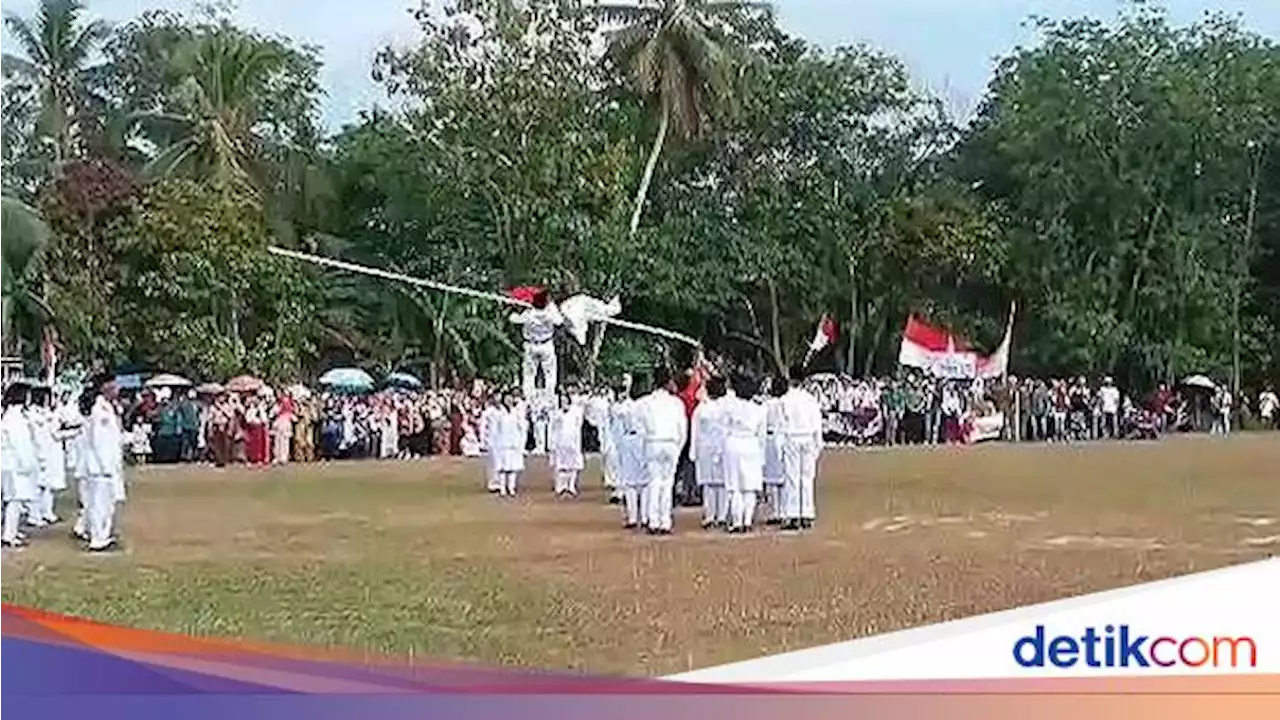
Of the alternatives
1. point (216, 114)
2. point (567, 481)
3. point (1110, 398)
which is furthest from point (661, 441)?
point (216, 114)

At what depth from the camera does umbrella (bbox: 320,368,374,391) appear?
10.9 feet

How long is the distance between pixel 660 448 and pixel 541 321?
1804mm

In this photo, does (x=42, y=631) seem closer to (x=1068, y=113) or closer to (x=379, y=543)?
(x=379, y=543)

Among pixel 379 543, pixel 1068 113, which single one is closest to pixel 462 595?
pixel 379 543

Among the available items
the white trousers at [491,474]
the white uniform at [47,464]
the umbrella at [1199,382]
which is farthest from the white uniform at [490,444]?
the umbrella at [1199,382]

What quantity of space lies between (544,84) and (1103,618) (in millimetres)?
1342

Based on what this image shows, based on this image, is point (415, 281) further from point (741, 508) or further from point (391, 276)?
point (741, 508)

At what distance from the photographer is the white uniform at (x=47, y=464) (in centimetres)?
354

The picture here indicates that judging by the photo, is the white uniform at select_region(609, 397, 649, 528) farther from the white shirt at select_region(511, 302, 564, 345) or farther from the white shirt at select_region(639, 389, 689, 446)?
the white shirt at select_region(511, 302, 564, 345)

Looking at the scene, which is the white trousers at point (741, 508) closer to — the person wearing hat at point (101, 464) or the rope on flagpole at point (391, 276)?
the rope on flagpole at point (391, 276)

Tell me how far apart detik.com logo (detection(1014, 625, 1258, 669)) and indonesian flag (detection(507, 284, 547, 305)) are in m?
1.03

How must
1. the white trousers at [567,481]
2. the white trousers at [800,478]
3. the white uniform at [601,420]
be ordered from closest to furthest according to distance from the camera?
the white uniform at [601,420] < the white trousers at [800,478] < the white trousers at [567,481]

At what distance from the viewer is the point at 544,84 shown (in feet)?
10.7

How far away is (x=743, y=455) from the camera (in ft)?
16.6
